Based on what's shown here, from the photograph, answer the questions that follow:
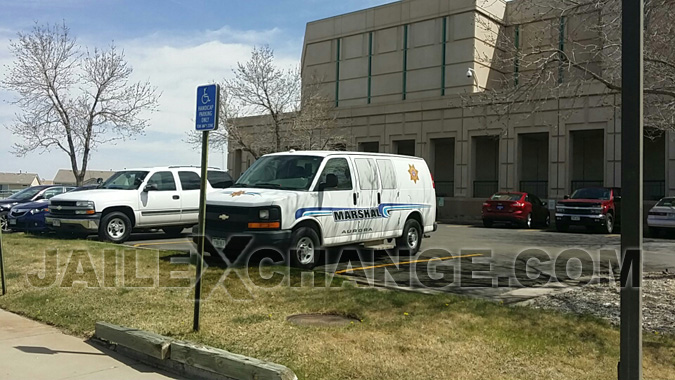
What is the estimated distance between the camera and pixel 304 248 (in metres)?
10.4

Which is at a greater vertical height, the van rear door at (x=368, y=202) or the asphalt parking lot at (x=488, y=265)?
the van rear door at (x=368, y=202)

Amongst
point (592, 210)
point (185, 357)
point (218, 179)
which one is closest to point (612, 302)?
point (185, 357)

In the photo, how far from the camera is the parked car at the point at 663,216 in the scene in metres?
20.6

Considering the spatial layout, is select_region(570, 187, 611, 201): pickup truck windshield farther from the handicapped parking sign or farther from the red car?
the handicapped parking sign

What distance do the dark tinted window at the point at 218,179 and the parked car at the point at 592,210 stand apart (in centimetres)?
1331

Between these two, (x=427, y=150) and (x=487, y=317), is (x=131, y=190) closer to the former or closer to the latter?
(x=487, y=317)

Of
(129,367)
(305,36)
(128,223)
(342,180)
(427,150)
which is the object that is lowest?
(129,367)

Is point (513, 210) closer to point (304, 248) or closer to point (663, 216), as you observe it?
point (663, 216)

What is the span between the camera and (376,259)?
486 inches

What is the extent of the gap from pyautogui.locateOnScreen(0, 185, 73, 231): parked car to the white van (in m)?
10.5

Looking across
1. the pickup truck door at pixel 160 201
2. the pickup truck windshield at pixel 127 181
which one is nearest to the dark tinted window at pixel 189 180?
the pickup truck door at pixel 160 201

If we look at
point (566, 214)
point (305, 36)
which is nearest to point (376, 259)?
point (566, 214)

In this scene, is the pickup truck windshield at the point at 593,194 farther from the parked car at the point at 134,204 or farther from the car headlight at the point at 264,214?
the car headlight at the point at 264,214

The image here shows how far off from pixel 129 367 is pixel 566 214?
20038 mm
